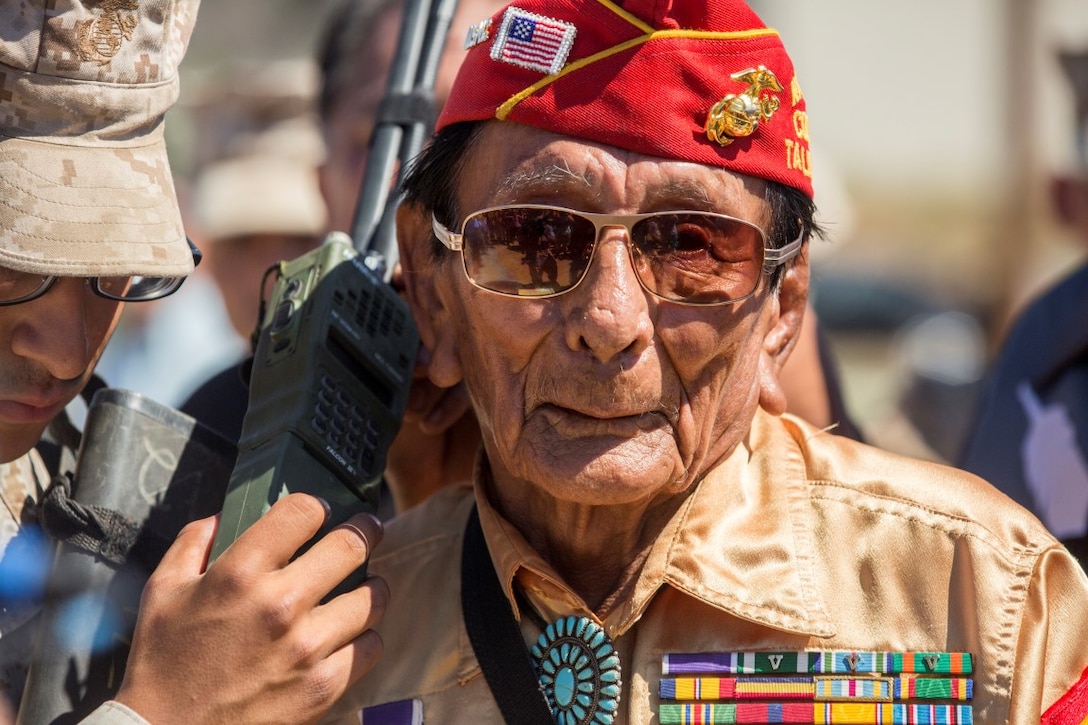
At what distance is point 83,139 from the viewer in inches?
99.0

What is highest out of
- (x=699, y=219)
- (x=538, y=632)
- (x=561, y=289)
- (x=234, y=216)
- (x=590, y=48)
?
(x=590, y=48)

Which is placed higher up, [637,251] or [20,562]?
[637,251]

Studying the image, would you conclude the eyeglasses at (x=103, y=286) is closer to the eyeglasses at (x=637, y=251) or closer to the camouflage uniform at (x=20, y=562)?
the camouflage uniform at (x=20, y=562)

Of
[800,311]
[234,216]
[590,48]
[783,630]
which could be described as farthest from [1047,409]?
[234,216]

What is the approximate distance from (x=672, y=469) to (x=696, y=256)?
1.25ft

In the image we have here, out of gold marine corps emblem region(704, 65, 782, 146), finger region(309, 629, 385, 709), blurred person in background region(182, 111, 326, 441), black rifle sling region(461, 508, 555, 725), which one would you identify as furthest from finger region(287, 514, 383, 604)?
blurred person in background region(182, 111, 326, 441)

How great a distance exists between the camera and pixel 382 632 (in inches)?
103

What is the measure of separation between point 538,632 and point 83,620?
87 centimetres

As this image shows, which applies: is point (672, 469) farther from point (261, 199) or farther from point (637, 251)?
point (261, 199)

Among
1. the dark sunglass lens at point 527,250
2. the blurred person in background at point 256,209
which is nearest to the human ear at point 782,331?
the dark sunglass lens at point 527,250

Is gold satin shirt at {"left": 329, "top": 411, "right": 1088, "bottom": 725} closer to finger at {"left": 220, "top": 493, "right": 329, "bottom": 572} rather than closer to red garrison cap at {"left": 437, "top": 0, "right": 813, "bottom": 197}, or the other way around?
finger at {"left": 220, "top": 493, "right": 329, "bottom": 572}

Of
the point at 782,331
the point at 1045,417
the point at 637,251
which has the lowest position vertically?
the point at 1045,417

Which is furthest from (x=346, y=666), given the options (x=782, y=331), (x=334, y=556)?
(x=782, y=331)

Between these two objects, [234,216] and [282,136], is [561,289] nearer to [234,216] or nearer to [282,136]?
[234,216]
